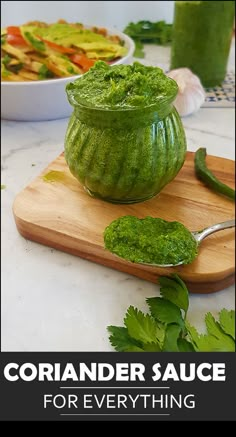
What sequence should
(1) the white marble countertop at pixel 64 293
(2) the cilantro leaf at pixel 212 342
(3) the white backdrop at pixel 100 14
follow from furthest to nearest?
(3) the white backdrop at pixel 100 14 → (1) the white marble countertop at pixel 64 293 → (2) the cilantro leaf at pixel 212 342

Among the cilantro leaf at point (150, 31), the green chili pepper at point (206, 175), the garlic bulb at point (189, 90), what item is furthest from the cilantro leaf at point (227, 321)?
the cilantro leaf at point (150, 31)

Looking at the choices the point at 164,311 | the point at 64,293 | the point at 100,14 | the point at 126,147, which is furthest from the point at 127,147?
the point at 100,14

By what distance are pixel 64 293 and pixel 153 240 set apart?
0.17 meters

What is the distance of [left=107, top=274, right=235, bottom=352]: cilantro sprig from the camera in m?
0.26

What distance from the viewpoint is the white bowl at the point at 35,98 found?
50 centimetres

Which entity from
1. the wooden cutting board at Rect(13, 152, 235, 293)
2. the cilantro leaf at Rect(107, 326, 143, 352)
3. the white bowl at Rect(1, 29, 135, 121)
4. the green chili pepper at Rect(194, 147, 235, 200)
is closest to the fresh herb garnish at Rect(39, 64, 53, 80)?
the white bowl at Rect(1, 29, 135, 121)

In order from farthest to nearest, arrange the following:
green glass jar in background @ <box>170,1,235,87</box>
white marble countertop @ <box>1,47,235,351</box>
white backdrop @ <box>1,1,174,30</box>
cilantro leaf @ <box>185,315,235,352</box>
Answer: green glass jar in background @ <box>170,1,235,87</box>, white backdrop @ <box>1,1,174,30</box>, white marble countertop @ <box>1,47,235,351</box>, cilantro leaf @ <box>185,315,235,352</box>

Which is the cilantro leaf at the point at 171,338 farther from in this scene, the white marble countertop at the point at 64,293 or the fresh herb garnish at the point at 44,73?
the fresh herb garnish at the point at 44,73

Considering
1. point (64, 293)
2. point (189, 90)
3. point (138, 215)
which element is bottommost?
point (64, 293)

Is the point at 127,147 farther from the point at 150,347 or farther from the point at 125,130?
the point at 150,347

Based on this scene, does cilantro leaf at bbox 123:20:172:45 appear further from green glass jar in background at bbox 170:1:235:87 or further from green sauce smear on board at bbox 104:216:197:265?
green sauce smear on board at bbox 104:216:197:265

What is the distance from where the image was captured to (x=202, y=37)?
0.62m

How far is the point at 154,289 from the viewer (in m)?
0.34
